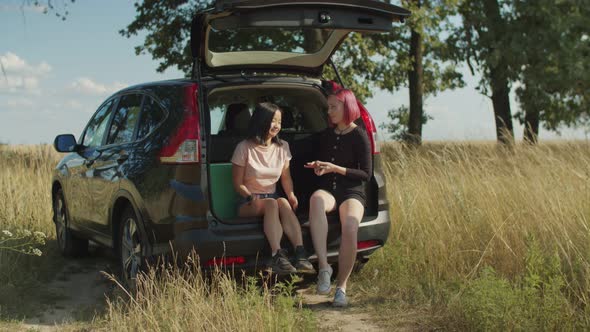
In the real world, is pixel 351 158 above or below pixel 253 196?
above

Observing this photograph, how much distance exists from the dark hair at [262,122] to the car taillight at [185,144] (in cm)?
57

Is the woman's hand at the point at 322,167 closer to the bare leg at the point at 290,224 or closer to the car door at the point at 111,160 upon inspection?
the bare leg at the point at 290,224

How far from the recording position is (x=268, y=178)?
600 cm

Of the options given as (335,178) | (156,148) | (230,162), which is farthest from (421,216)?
(156,148)

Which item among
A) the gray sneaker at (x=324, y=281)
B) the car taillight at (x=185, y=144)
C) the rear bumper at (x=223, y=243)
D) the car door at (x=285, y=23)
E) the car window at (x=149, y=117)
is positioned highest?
the car door at (x=285, y=23)

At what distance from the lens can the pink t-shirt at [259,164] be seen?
5.93 m

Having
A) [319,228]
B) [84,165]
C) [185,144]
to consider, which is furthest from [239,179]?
[84,165]

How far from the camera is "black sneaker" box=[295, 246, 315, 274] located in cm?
568

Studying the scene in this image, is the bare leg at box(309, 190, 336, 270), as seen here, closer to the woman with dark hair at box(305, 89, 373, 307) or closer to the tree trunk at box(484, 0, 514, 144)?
the woman with dark hair at box(305, 89, 373, 307)

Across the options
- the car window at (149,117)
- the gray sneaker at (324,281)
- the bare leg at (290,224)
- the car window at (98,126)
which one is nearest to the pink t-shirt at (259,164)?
the bare leg at (290,224)

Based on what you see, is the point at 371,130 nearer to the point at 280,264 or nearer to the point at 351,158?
A: the point at 351,158

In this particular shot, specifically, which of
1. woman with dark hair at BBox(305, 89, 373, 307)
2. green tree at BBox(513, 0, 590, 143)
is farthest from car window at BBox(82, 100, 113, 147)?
green tree at BBox(513, 0, 590, 143)

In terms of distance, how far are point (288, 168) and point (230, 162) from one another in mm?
535

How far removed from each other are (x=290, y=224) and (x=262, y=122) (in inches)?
33.2
